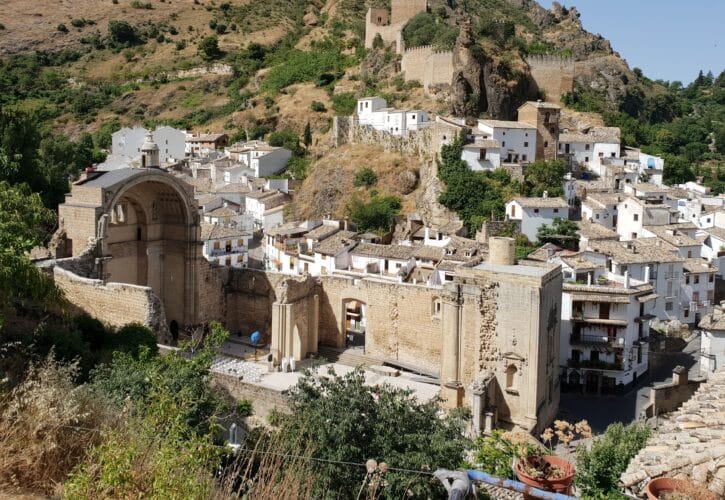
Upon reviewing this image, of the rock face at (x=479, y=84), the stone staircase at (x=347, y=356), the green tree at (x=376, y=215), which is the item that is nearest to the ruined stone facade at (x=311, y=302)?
the stone staircase at (x=347, y=356)

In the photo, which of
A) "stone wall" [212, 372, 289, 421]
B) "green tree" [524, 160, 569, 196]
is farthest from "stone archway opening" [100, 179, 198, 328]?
"green tree" [524, 160, 569, 196]

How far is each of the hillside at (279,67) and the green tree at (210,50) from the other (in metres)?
0.15

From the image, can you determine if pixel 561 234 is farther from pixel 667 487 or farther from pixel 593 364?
pixel 667 487

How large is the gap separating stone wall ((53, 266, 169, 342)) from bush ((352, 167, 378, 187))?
29.6 metres

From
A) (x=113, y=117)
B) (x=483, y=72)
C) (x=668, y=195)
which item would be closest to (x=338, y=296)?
(x=668, y=195)

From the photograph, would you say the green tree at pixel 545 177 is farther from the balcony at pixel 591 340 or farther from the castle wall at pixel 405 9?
the castle wall at pixel 405 9

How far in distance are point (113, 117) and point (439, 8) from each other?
119 ft

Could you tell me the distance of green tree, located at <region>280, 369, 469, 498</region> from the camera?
9516mm

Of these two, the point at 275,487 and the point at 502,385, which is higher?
the point at 275,487

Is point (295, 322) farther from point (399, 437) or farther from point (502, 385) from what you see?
point (399, 437)

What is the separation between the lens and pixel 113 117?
76500 millimetres

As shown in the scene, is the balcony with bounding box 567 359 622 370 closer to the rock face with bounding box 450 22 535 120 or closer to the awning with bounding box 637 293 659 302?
the awning with bounding box 637 293 659 302

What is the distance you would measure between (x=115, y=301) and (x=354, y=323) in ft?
38.3

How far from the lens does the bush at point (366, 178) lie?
1861 inches
